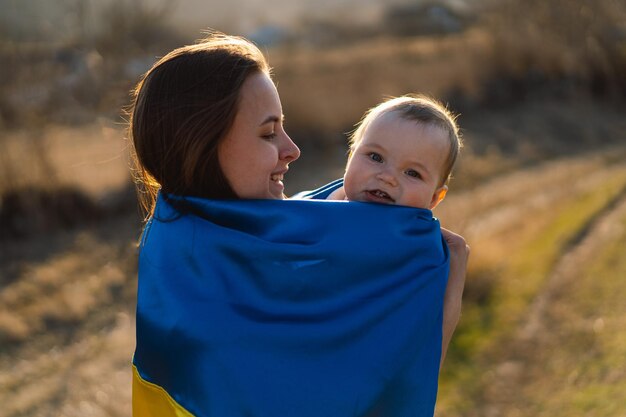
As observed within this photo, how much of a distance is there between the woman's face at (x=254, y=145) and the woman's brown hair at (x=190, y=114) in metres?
0.02

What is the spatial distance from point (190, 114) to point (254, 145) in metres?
0.18

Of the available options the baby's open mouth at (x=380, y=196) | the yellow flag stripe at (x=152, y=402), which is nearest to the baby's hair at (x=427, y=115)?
the baby's open mouth at (x=380, y=196)

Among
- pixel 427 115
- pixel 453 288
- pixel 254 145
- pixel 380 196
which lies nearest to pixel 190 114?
pixel 254 145

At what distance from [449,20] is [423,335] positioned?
1942 cm

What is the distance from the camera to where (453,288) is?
227cm

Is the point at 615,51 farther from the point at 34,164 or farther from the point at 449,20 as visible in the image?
the point at 34,164

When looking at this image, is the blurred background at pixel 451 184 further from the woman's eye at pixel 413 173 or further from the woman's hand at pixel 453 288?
the woman's hand at pixel 453 288

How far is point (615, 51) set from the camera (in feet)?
71.1

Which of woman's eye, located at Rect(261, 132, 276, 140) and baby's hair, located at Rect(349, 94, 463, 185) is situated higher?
baby's hair, located at Rect(349, 94, 463, 185)

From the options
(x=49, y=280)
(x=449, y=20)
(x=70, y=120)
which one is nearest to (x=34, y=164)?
(x=70, y=120)

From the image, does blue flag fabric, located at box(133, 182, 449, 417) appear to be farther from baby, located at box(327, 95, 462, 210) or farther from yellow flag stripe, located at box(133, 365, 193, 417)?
baby, located at box(327, 95, 462, 210)

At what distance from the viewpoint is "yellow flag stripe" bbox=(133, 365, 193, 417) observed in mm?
2152

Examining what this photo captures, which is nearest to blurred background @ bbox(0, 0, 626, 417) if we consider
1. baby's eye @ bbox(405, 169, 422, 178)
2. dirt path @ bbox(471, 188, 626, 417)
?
dirt path @ bbox(471, 188, 626, 417)

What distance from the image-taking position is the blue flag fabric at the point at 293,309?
204 centimetres
